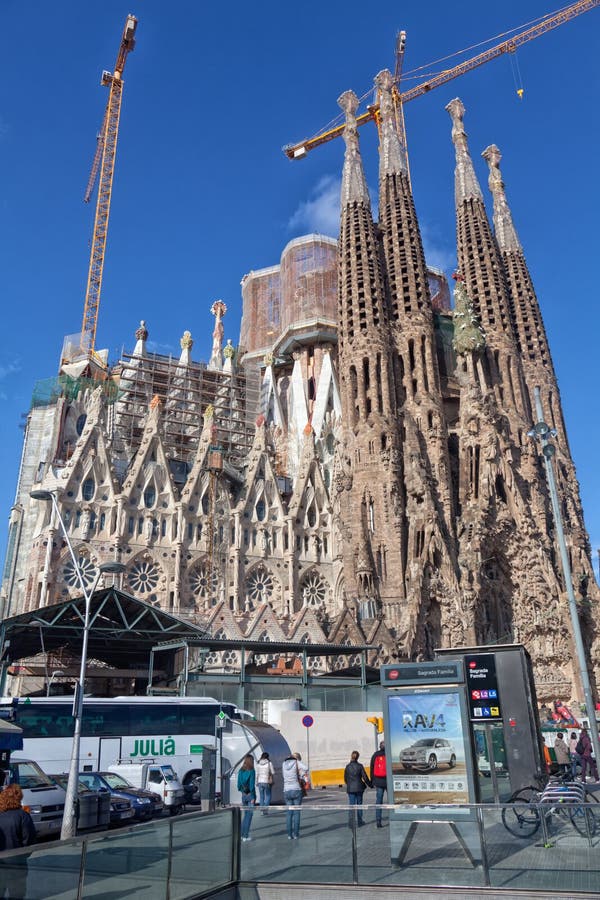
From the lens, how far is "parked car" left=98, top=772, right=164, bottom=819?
17.0 meters

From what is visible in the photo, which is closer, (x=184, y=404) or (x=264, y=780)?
(x=264, y=780)

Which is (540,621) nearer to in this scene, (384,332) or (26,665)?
(384,332)

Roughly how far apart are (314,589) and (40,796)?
38.6 m

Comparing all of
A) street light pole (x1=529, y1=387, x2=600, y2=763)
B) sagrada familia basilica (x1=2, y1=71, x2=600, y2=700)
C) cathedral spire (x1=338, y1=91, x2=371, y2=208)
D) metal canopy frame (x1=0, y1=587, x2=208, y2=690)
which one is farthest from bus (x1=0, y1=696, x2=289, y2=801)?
cathedral spire (x1=338, y1=91, x2=371, y2=208)

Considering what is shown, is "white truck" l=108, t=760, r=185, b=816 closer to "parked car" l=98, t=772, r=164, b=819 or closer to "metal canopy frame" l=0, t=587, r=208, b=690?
"parked car" l=98, t=772, r=164, b=819

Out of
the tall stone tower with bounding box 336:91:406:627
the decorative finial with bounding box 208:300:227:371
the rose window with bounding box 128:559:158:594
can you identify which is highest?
the decorative finial with bounding box 208:300:227:371

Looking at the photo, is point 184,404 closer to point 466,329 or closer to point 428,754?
point 466,329

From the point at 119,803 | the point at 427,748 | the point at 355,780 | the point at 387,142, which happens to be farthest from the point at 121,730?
the point at 387,142

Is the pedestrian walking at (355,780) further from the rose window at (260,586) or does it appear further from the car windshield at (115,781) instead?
the rose window at (260,586)

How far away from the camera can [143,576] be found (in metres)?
48.3

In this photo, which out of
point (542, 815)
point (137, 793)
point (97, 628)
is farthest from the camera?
point (97, 628)

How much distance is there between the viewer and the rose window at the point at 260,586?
51250 millimetres

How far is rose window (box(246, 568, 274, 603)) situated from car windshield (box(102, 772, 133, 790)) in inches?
1276

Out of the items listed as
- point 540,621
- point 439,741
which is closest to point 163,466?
point 540,621
